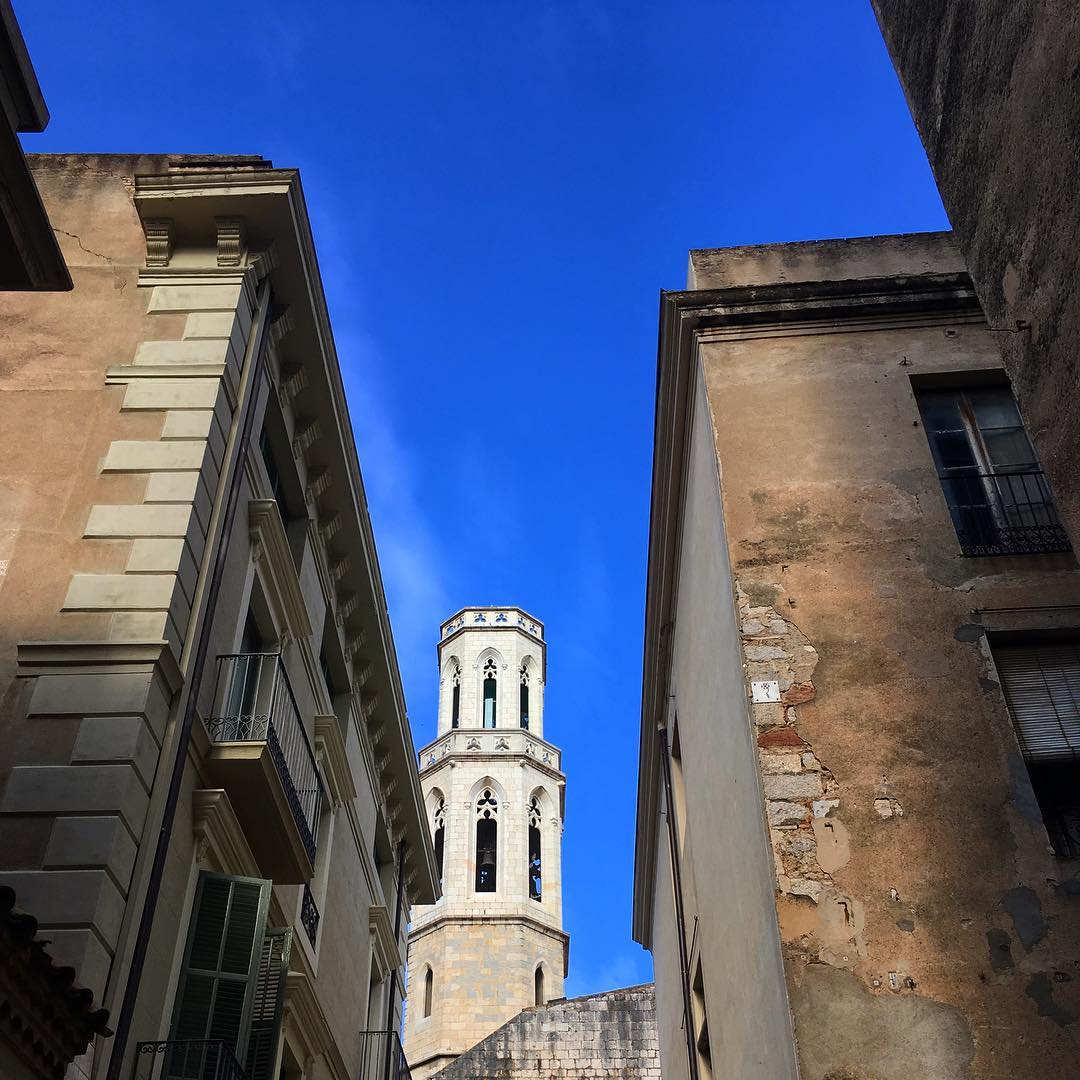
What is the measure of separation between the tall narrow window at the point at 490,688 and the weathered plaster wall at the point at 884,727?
3974 centimetres

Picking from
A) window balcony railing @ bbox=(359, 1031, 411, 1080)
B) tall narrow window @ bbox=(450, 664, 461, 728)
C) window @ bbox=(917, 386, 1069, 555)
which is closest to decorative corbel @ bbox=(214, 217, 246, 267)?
window @ bbox=(917, 386, 1069, 555)

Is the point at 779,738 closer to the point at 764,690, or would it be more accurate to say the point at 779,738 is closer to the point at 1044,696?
the point at 764,690


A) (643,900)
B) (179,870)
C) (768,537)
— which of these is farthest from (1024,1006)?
(643,900)

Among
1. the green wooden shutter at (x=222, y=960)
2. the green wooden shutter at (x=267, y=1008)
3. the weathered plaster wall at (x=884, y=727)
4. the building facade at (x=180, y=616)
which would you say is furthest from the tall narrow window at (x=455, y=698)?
the green wooden shutter at (x=222, y=960)

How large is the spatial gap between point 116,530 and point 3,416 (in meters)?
1.80

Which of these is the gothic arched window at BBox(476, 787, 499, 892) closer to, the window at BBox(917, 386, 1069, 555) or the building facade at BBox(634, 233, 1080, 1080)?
the building facade at BBox(634, 233, 1080, 1080)

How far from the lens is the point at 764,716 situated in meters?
8.84

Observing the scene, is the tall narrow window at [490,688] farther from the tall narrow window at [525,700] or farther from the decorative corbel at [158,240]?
the decorative corbel at [158,240]

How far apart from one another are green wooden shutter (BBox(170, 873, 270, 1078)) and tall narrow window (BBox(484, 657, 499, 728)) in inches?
1580

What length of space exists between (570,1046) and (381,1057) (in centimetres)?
1284

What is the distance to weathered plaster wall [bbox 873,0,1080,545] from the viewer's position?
488 cm

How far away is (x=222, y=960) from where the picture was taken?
9.23 m

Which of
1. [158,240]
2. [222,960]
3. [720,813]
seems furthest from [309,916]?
[158,240]

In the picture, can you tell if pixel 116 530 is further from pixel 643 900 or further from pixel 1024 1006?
pixel 643 900
